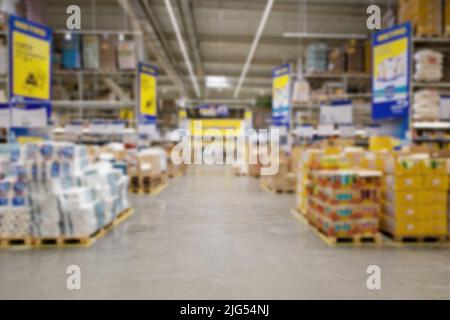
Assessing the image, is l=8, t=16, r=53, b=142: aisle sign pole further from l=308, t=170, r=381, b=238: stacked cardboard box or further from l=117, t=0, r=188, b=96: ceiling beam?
l=308, t=170, r=381, b=238: stacked cardboard box

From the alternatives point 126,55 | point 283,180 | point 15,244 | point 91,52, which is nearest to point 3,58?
point 91,52

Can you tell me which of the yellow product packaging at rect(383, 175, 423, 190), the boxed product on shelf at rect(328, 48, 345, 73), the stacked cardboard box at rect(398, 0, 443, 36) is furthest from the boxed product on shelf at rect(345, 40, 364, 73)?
the yellow product packaging at rect(383, 175, 423, 190)

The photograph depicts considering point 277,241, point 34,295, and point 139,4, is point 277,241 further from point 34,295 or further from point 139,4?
point 139,4

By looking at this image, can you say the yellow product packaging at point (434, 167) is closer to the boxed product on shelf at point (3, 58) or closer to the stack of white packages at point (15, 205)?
the stack of white packages at point (15, 205)

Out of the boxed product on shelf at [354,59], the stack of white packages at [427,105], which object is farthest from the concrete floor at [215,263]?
the boxed product on shelf at [354,59]

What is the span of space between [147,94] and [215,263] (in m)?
7.46

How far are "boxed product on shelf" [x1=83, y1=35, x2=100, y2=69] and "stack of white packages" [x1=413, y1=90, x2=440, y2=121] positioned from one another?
757 centimetres

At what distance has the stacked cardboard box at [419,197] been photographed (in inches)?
200

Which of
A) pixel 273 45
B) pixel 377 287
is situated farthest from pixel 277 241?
pixel 273 45

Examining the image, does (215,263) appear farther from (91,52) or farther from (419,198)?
(91,52)

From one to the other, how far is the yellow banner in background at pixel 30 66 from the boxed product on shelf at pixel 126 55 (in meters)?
3.75

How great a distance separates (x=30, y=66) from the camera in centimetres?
597

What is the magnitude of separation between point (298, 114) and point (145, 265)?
29.4ft
